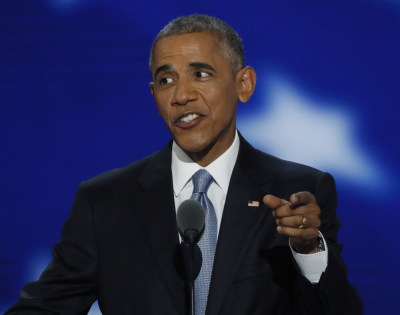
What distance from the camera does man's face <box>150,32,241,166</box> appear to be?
1.94 m

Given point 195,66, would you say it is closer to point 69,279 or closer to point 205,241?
point 205,241

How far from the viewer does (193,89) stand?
193 centimetres

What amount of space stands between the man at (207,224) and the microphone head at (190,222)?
309 mm

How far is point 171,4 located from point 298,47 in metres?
0.49

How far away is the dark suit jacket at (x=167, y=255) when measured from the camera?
5.72 ft

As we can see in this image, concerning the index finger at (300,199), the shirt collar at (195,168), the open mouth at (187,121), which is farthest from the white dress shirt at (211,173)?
the index finger at (300,199)

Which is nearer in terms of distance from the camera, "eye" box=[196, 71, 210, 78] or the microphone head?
the microphone head

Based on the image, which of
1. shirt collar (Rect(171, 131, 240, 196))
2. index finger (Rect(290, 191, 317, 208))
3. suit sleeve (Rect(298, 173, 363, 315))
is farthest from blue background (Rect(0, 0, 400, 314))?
index finger (Rect(290, 191, 317, 208))

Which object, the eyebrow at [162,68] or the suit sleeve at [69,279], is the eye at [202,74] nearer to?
the eyebrow at [162,68]

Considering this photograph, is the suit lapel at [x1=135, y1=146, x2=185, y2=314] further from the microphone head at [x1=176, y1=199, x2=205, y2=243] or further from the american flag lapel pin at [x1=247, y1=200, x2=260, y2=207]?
the microphone head at [x1=176, y1=199, x2=205, y2=243]

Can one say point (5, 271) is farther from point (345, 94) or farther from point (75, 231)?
point (345, 94)

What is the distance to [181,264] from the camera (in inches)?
70.9

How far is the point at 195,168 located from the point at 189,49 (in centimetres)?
35

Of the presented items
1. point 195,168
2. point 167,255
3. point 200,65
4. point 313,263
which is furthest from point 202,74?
point 313,263
